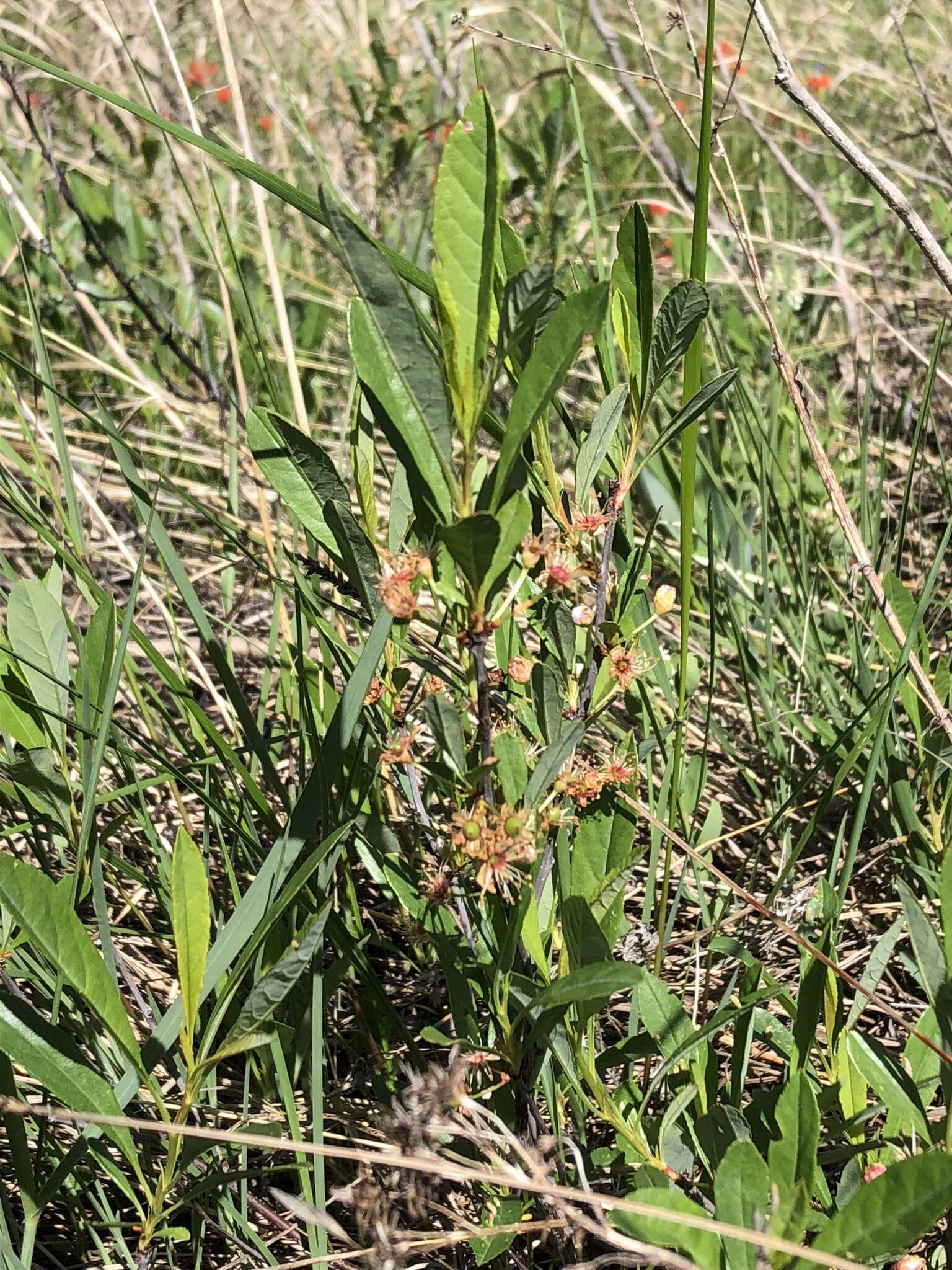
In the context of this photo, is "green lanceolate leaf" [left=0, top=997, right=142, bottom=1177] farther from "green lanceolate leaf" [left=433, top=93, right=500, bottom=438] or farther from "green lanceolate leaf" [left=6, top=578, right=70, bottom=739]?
"green lanceolate leaf" [left=433, top=93, right=500, bottom=438]

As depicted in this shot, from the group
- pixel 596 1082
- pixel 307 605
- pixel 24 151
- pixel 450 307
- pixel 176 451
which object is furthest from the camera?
pixel 24 151

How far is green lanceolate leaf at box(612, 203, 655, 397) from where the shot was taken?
69 centimetres

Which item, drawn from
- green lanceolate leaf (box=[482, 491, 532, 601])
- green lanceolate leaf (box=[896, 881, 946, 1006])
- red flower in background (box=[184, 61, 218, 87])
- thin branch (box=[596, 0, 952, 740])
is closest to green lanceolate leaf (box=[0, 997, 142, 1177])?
green lanceolate leaf (box=[482, 491, 532, 601])

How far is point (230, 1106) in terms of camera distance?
105 centimetres

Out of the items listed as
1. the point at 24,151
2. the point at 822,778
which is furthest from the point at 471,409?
the point at 24,151

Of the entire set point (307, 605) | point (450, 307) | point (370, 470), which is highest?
point (450, 307)

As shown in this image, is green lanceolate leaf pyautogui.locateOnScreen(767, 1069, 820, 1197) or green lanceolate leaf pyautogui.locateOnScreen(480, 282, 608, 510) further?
green lanceolate leaf pyautogui.locateOnScreen(767, 1069, 820, 1197)

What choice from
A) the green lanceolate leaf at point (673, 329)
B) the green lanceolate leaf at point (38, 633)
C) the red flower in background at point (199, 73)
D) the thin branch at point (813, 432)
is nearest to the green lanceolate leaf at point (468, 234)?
the green lanceolate leaf at point (673, 329)

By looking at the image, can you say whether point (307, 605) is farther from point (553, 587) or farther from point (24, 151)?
point (24, 151)

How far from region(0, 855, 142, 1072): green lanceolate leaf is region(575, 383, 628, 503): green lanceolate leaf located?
443mm

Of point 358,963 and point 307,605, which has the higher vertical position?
point 307,605

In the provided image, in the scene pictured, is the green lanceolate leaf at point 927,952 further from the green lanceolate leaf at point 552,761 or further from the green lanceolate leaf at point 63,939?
the green lanceolate leaf at point 63,939

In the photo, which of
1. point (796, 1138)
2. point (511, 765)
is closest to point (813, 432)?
point (511, 765)

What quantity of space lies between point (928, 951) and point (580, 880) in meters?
0.25
